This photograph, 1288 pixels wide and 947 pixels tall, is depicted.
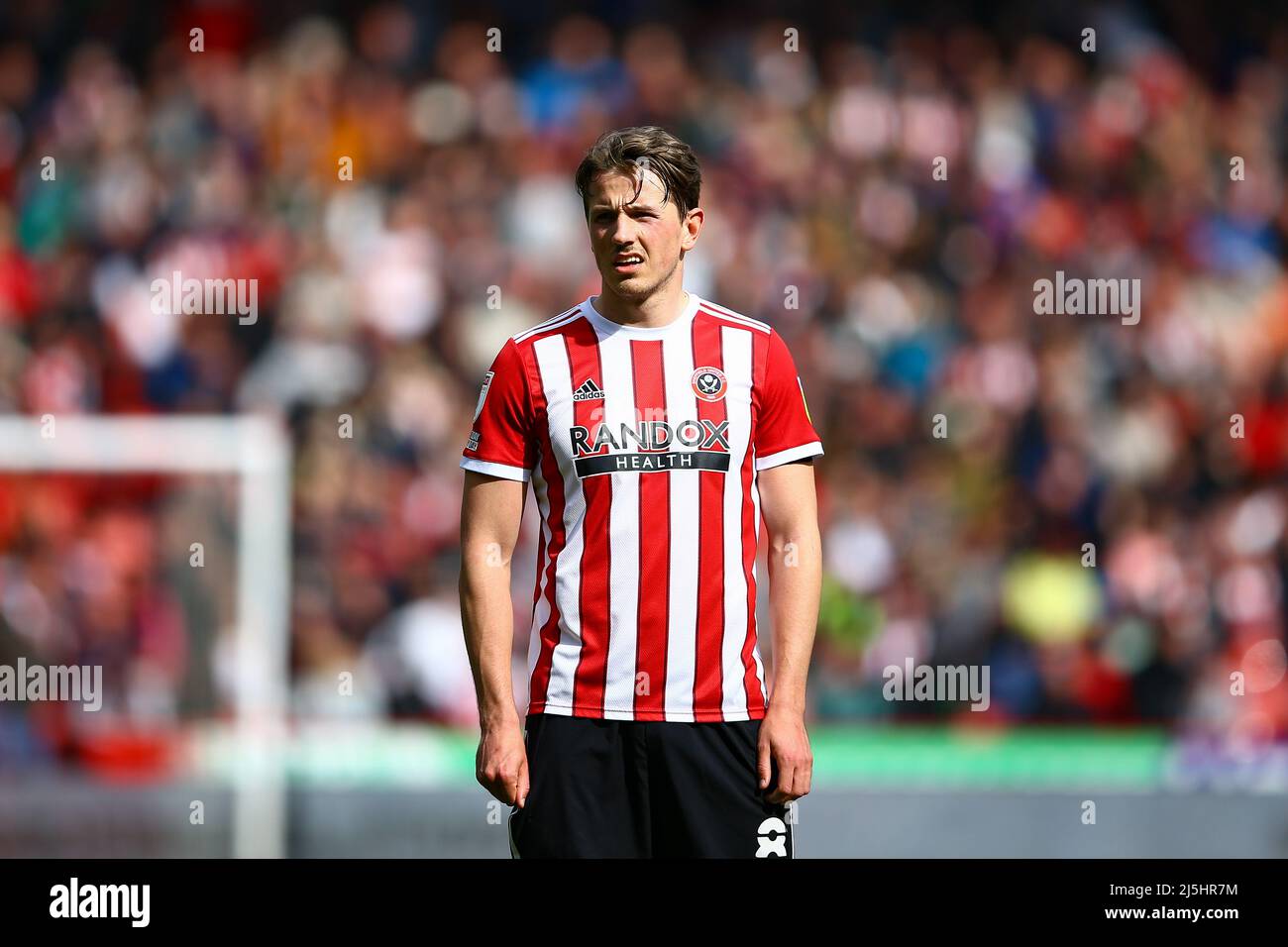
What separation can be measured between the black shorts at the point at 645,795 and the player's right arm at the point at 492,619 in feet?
0.20

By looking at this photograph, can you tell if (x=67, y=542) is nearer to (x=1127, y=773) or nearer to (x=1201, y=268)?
(x=1127, y=773)

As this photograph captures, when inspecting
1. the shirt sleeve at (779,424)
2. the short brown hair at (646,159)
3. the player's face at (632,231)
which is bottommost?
the shirt sleeve at (779,424)

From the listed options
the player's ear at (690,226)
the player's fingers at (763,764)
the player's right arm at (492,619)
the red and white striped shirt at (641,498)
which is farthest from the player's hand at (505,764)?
the player's ear at (690,226)

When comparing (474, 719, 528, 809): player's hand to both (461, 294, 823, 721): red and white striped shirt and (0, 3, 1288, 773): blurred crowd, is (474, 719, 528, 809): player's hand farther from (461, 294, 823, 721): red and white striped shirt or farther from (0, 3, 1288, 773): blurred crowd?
(0, 3, 1288, 773): blurred crowd

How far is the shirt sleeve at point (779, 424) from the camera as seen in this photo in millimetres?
3238

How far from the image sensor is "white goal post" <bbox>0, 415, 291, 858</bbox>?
267 inches

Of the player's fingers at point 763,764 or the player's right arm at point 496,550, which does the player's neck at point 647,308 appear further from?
the player's fingers at point 763,764

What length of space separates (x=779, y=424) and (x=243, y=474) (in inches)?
164

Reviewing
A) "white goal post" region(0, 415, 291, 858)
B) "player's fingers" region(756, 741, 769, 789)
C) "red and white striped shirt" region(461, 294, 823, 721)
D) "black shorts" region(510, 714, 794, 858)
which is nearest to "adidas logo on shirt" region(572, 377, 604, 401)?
"red and white striped shirt" region(461, 294, 823, 721)

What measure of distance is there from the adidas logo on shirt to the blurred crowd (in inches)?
156

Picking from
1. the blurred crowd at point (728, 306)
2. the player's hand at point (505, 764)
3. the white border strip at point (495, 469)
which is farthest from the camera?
the blurred crowd at point (728, 306)

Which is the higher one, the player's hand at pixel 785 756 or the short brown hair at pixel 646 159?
the short brown hair at pixel 646 159
